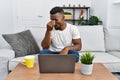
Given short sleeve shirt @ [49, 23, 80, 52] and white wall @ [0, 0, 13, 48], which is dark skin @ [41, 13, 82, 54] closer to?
short sleeve shirt @ [49, 23, 80, 52]

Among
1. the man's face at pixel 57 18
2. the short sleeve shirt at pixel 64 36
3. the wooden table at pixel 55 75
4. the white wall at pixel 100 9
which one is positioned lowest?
the wooden table at pixel 55 75

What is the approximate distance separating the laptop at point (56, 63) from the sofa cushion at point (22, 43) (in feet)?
3.63

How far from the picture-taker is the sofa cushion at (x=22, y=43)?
255 centimetres

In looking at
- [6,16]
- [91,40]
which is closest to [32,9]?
[6,16]

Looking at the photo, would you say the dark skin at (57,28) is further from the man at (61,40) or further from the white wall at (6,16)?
the white wall at (6,16)

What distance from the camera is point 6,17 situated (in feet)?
12.3

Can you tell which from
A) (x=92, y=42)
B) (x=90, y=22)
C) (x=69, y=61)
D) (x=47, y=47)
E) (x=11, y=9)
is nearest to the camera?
(x=69, y=61)

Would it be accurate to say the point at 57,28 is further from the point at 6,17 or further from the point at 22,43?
the point at 6,17

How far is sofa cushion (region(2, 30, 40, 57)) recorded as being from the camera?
255 centimetres

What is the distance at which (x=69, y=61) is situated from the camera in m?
1.51

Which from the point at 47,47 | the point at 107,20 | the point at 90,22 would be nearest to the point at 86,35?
the point at 90,22

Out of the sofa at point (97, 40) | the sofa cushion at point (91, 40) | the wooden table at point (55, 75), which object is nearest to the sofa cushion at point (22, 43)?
the sofa at point (97, 40)

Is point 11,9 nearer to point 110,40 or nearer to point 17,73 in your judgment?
point 110,40

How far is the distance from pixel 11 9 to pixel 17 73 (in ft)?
8.22
